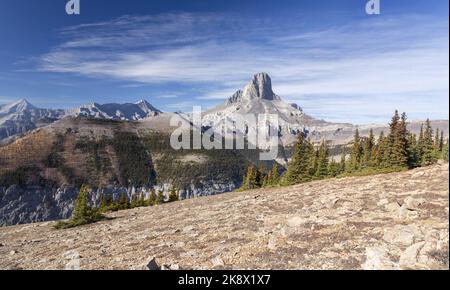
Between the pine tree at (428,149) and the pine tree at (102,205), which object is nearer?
the pine tree at (102,205)

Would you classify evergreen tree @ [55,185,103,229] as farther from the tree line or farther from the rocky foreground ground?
the tree line

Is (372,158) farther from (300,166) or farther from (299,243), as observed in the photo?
(299,243)

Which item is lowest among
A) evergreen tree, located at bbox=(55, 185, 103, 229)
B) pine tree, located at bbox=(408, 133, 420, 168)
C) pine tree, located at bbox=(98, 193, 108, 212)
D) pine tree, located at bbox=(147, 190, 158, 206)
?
pine tree, located at bbox=(147, 190, 158, 206)

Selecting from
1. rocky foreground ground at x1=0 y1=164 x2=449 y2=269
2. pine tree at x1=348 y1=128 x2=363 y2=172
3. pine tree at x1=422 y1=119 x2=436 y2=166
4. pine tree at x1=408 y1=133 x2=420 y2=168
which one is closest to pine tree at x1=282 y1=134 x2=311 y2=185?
pine tree at x1=408 y1=133 x2=420 y2=168

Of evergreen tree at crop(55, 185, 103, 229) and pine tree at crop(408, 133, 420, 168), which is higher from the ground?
pine tree at crop(408, 133, 420, 168)

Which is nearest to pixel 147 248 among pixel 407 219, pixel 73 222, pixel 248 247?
pixel 248 247

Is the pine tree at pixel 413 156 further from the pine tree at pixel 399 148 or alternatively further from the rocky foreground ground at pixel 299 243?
the rocky foreground ground at pixel 299 243

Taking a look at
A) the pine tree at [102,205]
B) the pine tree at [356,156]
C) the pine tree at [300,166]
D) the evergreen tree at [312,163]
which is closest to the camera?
the pine tree at [102,205]

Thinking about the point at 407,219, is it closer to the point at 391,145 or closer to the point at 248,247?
the point at 248,247

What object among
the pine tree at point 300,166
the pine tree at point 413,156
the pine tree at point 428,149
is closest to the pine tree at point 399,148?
the pine tree at point 413,156

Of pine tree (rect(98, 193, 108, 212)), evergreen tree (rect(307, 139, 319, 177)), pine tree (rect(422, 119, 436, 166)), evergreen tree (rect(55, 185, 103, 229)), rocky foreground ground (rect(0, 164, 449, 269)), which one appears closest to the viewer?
rocky foreground ground (rect(0, 164, 449, 269))

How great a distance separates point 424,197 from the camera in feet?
67.2

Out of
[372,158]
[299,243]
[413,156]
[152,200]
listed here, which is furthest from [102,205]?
[413,156]

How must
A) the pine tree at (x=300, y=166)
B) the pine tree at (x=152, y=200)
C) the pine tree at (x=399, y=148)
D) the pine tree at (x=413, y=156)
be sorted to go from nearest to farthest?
the pine tree at (x=399, y=148) → the pine tree at (x=413, y=156) → the pine tree at (x=300, y=166) → the pine tree at (x=152, y=200)
